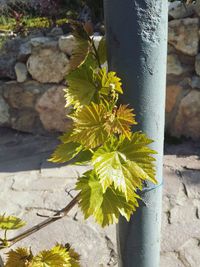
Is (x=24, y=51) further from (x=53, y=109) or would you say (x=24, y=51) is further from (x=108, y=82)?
(x=108, y=82)

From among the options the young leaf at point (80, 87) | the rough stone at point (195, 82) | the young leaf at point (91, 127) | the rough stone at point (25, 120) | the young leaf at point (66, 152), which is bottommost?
the rough stone at point (25, 120)

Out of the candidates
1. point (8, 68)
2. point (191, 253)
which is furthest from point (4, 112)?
point (191, 253)

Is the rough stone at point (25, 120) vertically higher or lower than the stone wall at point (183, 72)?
lower

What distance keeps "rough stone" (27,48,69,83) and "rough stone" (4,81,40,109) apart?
0.14m

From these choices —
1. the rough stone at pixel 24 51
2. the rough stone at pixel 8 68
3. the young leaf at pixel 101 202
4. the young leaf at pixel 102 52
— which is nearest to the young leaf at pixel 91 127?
the young leaf at pixel 101 202

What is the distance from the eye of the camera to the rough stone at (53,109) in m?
3.67

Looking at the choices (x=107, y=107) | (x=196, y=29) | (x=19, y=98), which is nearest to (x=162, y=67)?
(x=107, y=107)

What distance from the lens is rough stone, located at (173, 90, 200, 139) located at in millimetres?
3426

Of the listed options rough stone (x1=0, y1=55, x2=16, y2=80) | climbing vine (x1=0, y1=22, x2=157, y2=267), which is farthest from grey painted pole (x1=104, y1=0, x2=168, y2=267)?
rough stone (x1=0, y1=55, x2=16, y2=80)

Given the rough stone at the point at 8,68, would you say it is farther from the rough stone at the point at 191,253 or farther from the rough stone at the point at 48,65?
the rough stone at the point at 191,253

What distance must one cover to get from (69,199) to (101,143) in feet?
6.70

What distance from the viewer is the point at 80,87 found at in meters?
0.92

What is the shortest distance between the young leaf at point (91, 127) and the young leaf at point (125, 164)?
3 cm

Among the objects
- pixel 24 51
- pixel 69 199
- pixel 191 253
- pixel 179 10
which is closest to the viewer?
pixel 191 253
